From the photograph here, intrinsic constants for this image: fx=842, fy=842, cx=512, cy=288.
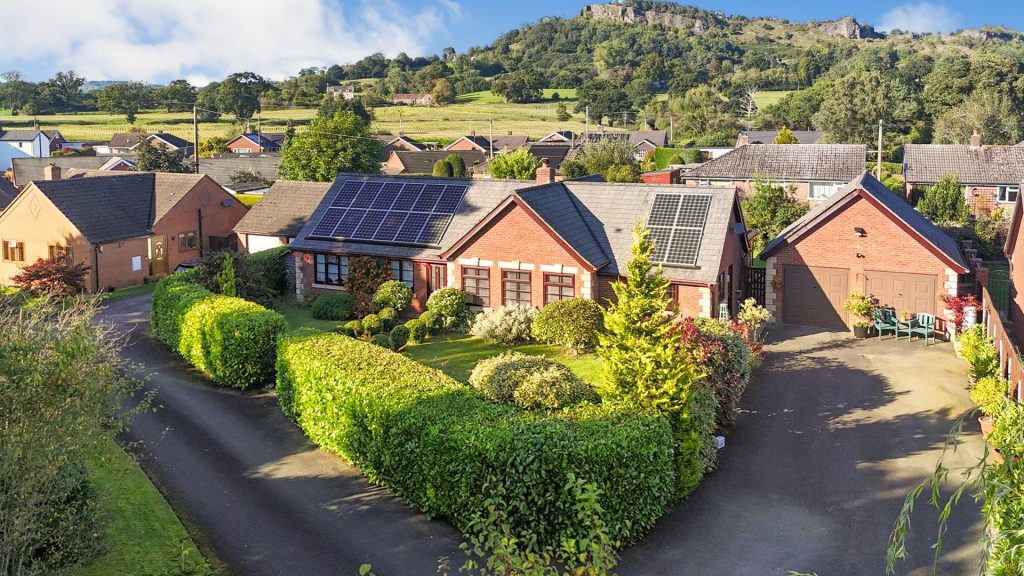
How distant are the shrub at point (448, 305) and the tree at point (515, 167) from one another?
123ft

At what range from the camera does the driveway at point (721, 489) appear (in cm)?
1612

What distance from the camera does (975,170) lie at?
2272 inches

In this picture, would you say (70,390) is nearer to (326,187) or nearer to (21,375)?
(21,375)

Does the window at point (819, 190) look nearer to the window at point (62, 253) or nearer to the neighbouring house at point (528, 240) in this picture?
the neighbouring house at point (528, 240)

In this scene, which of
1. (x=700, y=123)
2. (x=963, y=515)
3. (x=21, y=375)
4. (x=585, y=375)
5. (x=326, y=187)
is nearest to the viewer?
(x=21, y=375)

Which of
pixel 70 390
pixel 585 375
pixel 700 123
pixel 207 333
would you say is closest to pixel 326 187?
pixel 207 333

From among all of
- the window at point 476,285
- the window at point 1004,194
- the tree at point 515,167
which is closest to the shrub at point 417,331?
the window at point 476,285

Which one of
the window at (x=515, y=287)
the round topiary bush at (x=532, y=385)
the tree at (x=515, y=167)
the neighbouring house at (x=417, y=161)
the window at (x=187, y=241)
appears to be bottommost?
the round topiary bush at (x=532, y=385)

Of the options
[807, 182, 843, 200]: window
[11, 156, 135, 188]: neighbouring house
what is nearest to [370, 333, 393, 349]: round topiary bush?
[807, 182, 843, 200]: window

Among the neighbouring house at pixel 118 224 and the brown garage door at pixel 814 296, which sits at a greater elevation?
the neighbouring house at pixel 118 224

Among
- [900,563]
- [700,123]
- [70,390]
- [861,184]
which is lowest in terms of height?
[900,563]

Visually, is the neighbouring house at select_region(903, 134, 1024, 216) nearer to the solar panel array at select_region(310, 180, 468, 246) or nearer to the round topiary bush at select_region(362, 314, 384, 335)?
the solar panel array at select_region(310, 180, 468, 246)

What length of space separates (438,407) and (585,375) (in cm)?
1002

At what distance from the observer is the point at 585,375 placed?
26875 millimetres
